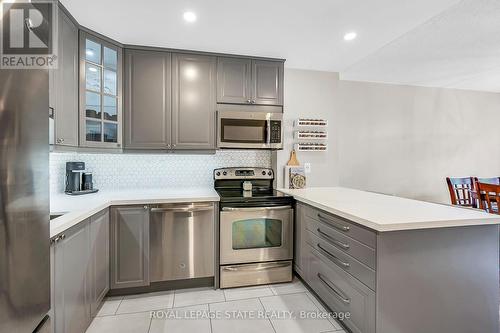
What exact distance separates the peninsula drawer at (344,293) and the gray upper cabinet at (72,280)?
1780 millimetres

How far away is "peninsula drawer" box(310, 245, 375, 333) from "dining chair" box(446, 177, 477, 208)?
2421 mm

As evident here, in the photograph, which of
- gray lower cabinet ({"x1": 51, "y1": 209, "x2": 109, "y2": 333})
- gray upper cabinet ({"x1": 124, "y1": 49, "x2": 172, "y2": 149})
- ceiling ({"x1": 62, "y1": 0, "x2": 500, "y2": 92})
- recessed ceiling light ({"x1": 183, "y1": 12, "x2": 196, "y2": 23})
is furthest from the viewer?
gray upper cabinet ({"x1": 124, "y1": 49, "x2": 172, "y2": 149})

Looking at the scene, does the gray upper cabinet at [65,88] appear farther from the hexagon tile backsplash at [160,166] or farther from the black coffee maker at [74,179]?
the hexagon tile backsplash at [160,166]

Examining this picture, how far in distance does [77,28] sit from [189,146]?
1.41 meters

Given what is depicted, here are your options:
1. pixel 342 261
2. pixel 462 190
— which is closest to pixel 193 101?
pixel 342 261

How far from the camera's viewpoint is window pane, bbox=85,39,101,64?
2268mm

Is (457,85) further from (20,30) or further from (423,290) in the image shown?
(20,30)

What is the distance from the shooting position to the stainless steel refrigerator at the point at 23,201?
64 centimetres

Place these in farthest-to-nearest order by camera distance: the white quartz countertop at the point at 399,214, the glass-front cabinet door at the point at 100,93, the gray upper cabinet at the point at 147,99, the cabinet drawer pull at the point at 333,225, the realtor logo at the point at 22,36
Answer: the gray upper cabinet at the point at 147,99 < the glass-front cabinet door at the point at 100,93 < the cabinet drawer pull at the point at 333,225 < the white quartz countertop at the point at 399,214 < the realtor logo at the point at 22,36

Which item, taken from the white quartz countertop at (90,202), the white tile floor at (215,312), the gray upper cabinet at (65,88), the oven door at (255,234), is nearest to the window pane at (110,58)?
the gray upper cabinet at (65,88)

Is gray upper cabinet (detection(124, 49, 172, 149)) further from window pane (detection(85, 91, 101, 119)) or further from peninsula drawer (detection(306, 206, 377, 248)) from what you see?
peninsula drawer (detection(306, 206, 377, 248))

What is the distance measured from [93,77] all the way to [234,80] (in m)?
1.38

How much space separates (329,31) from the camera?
88.2 inches

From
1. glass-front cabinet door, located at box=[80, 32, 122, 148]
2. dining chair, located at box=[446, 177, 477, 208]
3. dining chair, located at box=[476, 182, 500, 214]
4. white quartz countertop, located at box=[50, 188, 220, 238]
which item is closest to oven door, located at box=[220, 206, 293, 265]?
white quartz countertop, located at box=[50, 188, 220, 238]
